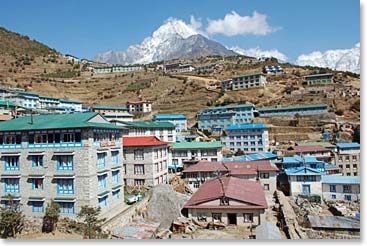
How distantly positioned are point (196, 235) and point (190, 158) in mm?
12146

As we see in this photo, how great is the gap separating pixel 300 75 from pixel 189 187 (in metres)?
43.3

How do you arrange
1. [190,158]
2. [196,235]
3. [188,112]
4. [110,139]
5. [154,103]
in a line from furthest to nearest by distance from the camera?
1. [154,103]
2. [188,112]
3. [190,158]
4. [110,139]
5. [196,235]

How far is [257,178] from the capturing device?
1745 centimetres

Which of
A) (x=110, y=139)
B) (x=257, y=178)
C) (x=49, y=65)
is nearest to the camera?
(x=110, y=139)

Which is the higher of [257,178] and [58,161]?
A: [58,161]

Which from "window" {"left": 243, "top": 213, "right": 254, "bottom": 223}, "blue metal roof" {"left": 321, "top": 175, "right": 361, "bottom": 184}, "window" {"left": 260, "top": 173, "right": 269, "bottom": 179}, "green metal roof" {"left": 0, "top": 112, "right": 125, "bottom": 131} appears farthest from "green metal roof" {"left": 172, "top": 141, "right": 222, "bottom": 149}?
"window" {"left": 243, "top": 213, "right": 254, "bottom": 223}

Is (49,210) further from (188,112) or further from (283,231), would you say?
(188,112)

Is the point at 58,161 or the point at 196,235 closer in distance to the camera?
the point at 196,235

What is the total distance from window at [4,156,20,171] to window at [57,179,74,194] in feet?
6.35

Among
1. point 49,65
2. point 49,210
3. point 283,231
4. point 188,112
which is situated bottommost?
point 283,231

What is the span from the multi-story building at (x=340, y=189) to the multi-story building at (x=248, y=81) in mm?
34537

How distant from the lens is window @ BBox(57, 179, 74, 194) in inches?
420

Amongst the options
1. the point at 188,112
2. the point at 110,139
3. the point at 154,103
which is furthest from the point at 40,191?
the point at 154,103

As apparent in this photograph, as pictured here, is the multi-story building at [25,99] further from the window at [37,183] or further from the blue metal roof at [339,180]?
the blue metal roof at [339,180]
